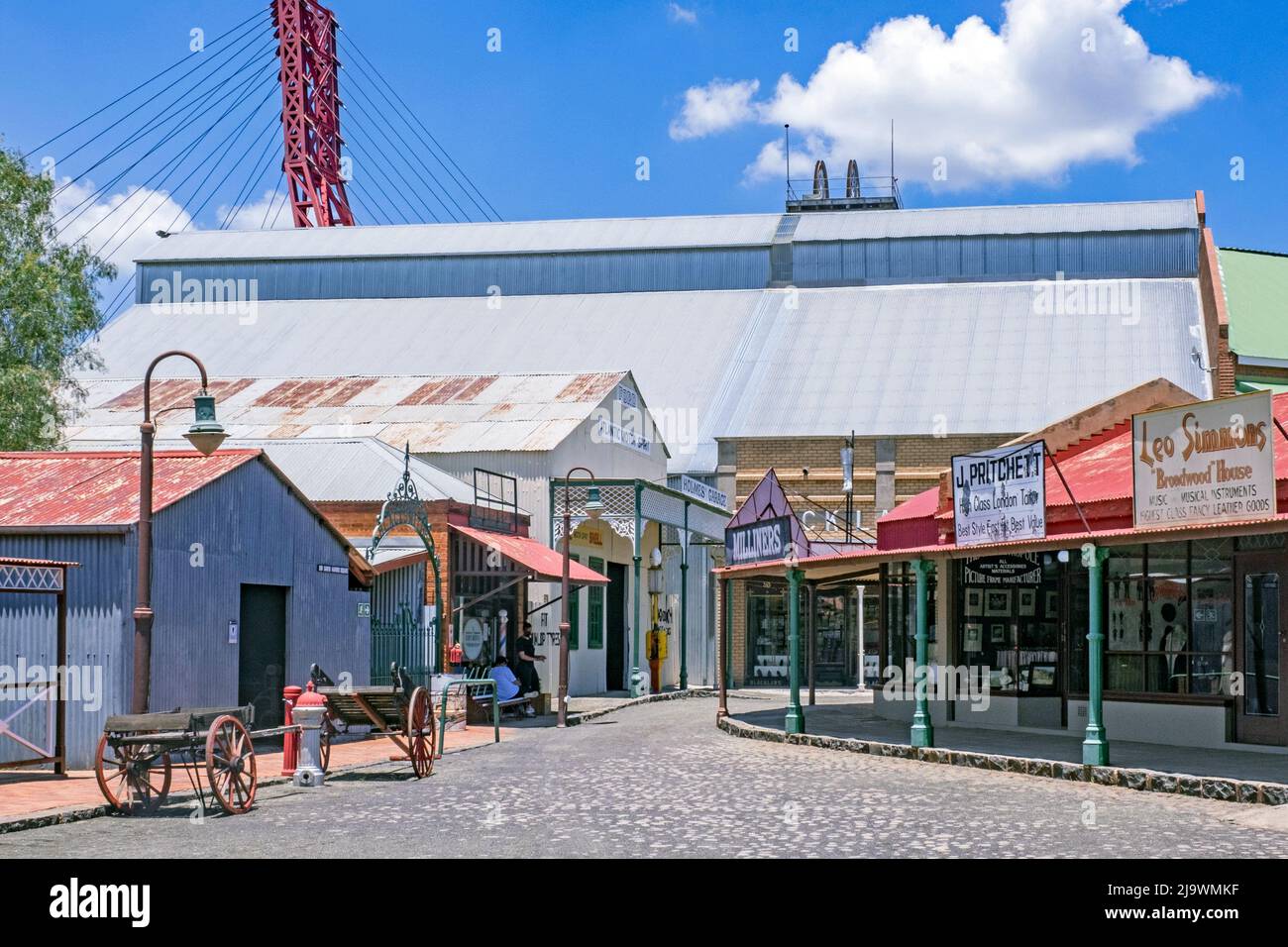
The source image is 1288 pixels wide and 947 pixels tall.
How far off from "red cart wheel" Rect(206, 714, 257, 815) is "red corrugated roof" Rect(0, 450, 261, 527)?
418 centimetres

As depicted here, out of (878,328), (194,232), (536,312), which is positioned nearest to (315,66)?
(194,232)

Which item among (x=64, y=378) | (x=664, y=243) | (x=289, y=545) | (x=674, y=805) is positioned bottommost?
(x=674, y=805)

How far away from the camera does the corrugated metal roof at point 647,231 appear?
51.2 meters

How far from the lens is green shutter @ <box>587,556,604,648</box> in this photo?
34.4m

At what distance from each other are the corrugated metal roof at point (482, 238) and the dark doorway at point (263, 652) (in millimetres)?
33520

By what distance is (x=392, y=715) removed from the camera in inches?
679

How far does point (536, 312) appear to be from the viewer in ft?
172

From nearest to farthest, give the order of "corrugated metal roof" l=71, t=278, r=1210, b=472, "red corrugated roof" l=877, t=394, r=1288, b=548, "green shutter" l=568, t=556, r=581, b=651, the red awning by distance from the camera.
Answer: "red corrugated roof" l=877, t=394, r=1288, b=548 < the red awning < "green shutter" l=568, t=556, r=581, b=651 < "corrugated metal roof" l=71, t=278, r=1210, b=472

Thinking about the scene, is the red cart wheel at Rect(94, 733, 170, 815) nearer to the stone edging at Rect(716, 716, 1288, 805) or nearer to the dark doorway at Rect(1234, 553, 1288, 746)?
the stone edging at Rect(716, 716, 1288, 805)

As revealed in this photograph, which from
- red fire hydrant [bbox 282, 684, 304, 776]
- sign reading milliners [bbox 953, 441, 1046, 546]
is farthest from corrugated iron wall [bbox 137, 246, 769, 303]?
red fire hydrant [bbox 282, 684, 304, 776]

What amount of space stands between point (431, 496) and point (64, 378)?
29.3 ft

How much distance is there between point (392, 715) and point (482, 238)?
41.2 m

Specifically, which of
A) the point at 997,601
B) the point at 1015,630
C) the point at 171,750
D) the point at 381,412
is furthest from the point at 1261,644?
the point at 381,412
